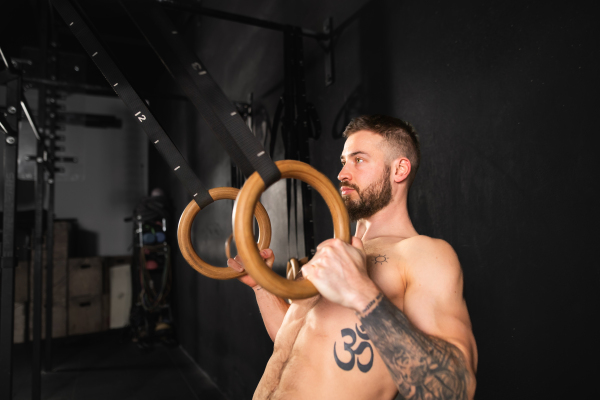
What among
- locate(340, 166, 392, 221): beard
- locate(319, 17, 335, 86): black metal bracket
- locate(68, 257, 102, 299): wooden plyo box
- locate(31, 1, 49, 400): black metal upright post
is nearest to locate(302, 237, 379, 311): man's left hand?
locate(340, 166, 392, 221): beard

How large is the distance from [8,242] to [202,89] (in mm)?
1414

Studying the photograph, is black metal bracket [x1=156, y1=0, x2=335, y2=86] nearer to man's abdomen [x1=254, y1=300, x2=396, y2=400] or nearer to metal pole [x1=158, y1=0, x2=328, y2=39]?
metal pole [x1=158, y1=0, x2=328, y2=39]

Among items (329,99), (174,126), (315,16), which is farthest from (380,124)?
(174,126)

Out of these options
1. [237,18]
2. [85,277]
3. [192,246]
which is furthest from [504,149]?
[85,277]

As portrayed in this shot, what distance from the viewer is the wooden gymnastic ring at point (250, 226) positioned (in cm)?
68

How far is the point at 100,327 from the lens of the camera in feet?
17.4

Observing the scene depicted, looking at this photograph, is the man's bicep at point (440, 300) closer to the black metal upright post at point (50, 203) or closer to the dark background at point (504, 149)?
the dark background at point (504, 149)

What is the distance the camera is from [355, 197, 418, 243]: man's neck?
1249 millimetres

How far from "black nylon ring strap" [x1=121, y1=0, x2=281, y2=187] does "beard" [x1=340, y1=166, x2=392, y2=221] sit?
1.64 ft

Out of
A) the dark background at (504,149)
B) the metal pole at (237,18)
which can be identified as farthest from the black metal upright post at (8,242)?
the dark background at (504,149)

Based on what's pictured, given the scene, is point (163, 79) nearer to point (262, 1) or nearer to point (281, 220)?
point (262, 1)

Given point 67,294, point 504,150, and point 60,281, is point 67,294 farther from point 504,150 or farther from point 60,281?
point 504,150

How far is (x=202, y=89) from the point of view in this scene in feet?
2.74

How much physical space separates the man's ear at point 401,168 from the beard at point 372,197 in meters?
0.02
